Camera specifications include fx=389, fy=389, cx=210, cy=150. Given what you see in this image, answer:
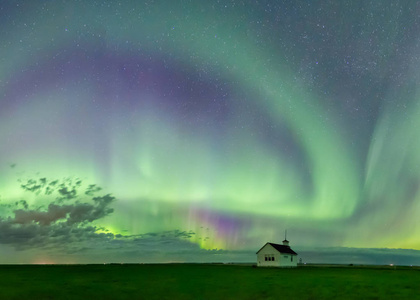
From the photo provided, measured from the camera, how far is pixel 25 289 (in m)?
45.2

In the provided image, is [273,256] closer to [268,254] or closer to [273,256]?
[273,256]

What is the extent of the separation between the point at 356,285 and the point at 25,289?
39.9 metres

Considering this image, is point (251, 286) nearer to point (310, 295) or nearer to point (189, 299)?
point (310, 295)

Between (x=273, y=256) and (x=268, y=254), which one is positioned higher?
(x=268, y=254)

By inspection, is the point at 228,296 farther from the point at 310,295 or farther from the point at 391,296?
the point at 391,296

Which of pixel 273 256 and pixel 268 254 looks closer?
pixel 273 256

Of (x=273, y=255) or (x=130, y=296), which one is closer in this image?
(x=130, y=296)

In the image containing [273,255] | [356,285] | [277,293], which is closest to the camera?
[277,293]

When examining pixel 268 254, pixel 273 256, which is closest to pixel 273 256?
pixel 273 256

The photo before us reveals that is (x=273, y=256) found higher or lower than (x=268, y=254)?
lower

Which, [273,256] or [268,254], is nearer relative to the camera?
[273,256]

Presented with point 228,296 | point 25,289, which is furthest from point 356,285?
point 25,289

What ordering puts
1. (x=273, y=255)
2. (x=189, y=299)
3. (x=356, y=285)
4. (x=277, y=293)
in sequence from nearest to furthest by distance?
(x=189, y=299), (x=277, y=293), (x=356, y=285), (x=273, y=255)

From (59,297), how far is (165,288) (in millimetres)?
12291
